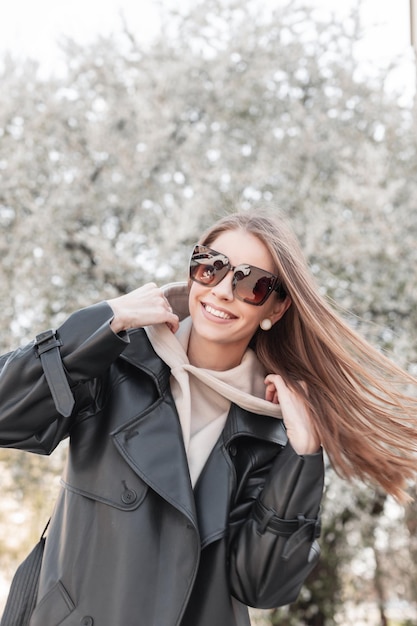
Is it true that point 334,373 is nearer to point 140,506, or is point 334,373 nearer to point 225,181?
point 140,506

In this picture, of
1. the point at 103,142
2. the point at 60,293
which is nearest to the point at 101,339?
the point at 60,293

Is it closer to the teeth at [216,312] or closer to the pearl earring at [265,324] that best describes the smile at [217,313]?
the teeth at [216,312]

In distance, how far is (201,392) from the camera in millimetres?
2309

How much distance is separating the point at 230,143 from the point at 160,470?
15.7 ft

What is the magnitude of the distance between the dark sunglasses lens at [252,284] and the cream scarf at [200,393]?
223mm

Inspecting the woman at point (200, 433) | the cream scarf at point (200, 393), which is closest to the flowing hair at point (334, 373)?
the woman at point (200, 433)

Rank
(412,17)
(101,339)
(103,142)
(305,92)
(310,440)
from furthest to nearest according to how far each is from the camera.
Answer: (305,92) < (103,142) < (412,17) < (310,440) < (101,339)

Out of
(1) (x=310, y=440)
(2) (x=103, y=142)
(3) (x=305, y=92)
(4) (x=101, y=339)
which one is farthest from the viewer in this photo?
(3) (x=305, y=92)

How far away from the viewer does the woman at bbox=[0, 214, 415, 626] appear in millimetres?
1986

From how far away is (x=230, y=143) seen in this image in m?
6.50

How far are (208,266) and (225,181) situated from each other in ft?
13.9

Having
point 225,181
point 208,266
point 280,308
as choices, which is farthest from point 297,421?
point 225,181

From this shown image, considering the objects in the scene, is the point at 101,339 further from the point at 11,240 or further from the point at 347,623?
the point at 347,623

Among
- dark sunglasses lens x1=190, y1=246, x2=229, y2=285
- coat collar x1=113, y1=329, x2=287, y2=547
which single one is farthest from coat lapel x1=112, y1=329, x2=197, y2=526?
dark sunglasses lens x1=190, y1=246, x2=229, y2=285
